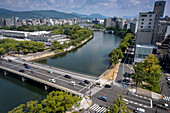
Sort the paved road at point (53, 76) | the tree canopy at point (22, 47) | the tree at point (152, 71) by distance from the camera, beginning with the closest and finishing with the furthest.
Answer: the tree at point (152, 71), the paved road at point (53, 76), the tree canopy at point (22, 47)

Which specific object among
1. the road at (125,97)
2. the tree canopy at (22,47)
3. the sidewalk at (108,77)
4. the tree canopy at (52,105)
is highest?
the tree canopy at (22,47)

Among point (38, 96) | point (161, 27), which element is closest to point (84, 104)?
point (38, 96)

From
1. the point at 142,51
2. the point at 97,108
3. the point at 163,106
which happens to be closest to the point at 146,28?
Result: the point at 142,51

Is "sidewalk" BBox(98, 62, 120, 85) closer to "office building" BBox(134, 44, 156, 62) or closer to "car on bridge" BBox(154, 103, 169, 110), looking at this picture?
"office building" BBox(134, 44, 156, 62)

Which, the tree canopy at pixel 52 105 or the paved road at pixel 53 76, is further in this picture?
the paved road at pixel 53 76

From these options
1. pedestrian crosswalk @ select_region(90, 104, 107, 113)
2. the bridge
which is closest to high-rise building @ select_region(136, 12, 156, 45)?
the bridge

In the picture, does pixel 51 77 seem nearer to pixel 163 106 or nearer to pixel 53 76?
pixel 53 76

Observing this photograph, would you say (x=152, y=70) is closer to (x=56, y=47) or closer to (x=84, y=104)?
(x=84, y=104)

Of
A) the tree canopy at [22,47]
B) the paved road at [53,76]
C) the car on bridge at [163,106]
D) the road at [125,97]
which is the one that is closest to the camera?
the road at [125,97]

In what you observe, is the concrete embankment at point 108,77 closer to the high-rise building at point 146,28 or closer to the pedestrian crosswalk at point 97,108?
the pedestrian crosswalk at point 97,108

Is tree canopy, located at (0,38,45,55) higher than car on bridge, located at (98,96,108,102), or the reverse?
tree canopy, located at (0,38,45,55)

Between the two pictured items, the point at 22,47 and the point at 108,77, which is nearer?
the point at 108,77

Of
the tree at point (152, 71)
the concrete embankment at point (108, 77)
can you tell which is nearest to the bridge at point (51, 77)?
the concrete embankment at point (108, 77)
